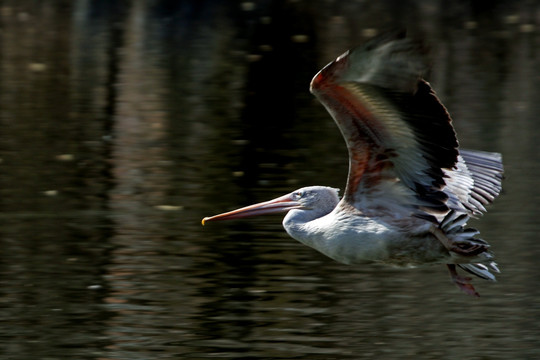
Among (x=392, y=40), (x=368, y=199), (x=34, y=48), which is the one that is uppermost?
(x=392, y=40)

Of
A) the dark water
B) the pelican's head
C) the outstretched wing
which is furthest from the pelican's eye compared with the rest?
the dark water

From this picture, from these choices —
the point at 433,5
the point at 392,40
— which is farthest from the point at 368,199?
the point at 433,5

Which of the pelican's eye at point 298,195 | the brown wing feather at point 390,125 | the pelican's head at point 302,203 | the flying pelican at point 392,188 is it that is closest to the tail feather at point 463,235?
the flying pelican at point 392,188

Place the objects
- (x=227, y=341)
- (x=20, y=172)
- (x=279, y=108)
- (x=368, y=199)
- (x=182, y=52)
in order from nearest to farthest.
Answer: (x=368, y=199) → (x=227, y=341) → (x=20, y=172) → (x=279, y=108) → (x=182, y=52)

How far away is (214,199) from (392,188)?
4.52 m

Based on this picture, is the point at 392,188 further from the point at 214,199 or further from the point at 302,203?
the point at 214,199

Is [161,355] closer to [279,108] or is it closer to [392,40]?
[392,40]

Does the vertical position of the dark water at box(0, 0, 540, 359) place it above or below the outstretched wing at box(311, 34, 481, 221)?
below

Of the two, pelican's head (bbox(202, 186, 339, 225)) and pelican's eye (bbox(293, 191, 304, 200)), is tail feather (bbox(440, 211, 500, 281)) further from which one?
pelican's eye (bbox(293, 191, 304, 200))

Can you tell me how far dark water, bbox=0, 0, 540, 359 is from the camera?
8.72 m

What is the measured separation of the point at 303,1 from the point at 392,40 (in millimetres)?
20972

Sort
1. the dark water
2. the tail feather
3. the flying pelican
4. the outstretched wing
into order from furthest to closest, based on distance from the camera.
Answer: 1. the dark water
2. the tail feather
3. the flying pelican
4. the outstretched wing

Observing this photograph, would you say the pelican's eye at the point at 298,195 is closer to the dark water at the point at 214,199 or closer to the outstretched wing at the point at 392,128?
the outstretched wing at the point at 392,128

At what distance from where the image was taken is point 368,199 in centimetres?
784
